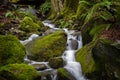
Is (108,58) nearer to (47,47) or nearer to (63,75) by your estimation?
(63,75)

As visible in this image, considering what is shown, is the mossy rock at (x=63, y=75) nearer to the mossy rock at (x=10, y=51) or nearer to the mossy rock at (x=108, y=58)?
the mossy rock at (x=108, y=58)

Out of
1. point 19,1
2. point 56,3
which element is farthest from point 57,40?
point 19,1

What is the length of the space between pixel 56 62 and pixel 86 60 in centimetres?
99

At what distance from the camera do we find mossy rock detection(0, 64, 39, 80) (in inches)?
269

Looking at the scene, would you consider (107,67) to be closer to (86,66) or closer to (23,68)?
(86,66)

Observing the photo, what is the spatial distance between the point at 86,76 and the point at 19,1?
44.9 ft

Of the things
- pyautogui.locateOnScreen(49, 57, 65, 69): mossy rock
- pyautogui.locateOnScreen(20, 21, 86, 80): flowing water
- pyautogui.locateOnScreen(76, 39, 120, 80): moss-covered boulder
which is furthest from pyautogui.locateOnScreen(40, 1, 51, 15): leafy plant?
pyautogui.locateOnScreen(76, 39, 120, 80): moss-covered boulder

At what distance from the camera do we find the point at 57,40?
962cm

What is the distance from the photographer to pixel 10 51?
27.1ft

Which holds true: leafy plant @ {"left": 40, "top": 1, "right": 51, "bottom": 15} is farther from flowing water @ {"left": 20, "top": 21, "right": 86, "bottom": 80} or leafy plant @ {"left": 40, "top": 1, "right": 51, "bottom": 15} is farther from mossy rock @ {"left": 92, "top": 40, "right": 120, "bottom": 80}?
mossy rock @ {"left": 92, "top": 40, "right": 120, "bottom": 80}

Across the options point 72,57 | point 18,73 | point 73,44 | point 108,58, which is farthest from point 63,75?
point 73,44

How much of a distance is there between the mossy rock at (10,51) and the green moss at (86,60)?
187cm

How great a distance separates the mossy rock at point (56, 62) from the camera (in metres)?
8.13

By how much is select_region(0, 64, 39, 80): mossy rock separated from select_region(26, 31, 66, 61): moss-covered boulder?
1.58 metres
